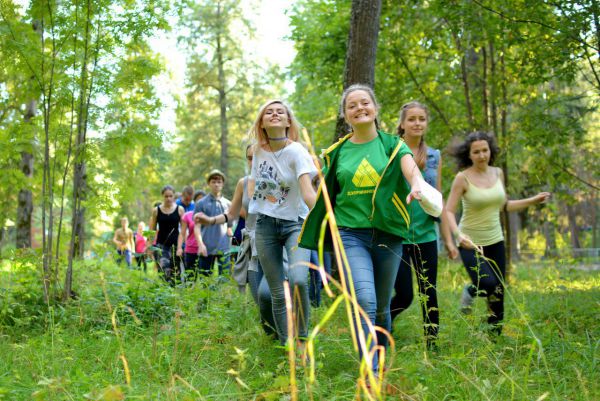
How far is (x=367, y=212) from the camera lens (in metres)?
4.11

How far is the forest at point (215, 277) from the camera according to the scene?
3746mm

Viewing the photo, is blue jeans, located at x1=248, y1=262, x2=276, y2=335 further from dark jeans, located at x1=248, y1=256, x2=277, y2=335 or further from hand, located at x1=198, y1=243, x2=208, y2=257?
hand, located at x1=198, y1=243, x2=208, y2=257

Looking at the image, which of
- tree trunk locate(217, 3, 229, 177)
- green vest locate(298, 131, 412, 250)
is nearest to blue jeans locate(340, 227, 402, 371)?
green vest locate(298, 131, 412, 250)

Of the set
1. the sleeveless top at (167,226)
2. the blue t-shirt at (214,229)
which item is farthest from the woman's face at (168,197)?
the blue t-shirt at (214,229)

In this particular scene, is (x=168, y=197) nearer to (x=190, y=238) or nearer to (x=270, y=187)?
(x=190, y=238)

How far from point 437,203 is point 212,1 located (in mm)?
27059

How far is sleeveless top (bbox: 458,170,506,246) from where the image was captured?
5969 millimetres

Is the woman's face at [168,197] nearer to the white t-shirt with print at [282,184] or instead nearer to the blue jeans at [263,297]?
the blue jeans at [263,297]

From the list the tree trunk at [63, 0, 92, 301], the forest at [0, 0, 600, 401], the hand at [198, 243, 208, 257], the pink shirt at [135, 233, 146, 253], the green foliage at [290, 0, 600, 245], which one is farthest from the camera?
the pink shirt at [135, 233, 146, 253]

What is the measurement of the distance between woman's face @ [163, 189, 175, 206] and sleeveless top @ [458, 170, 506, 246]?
5765 millimetres

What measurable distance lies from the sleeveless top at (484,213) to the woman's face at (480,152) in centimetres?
22

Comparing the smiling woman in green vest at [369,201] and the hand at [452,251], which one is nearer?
the smiling woman in green vest at [369,201]

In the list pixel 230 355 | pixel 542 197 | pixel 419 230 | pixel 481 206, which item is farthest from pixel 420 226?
pixel 230 355

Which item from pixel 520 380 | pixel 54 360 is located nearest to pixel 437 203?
pixel 520 380
